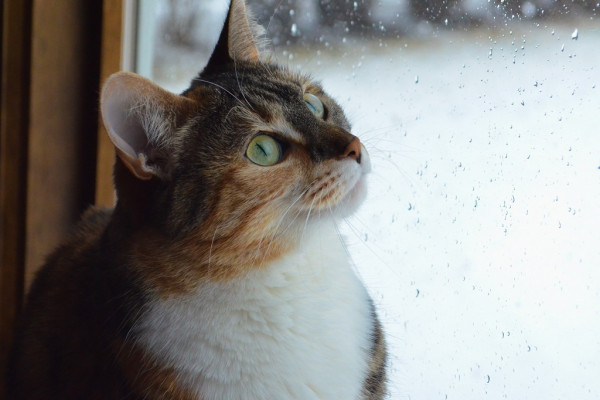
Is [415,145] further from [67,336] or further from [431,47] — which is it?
[67,336]

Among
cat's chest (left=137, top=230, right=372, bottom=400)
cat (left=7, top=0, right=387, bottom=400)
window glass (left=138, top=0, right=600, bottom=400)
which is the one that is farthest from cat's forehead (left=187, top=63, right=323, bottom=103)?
cat's chest (left=137, top=230, right=372, bottom=400)

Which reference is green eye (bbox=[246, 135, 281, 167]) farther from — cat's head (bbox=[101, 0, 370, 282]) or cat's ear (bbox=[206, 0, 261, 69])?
cat's ear (bbox=[206, 0, 261, 69])

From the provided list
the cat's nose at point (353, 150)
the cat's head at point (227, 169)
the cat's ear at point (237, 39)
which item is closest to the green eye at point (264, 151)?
the cat's head at point (227, 169)

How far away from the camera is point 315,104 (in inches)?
43.2

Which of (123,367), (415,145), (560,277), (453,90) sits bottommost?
(123,367)

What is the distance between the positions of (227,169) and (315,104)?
9.3 inches

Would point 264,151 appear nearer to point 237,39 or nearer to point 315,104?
point 315,104

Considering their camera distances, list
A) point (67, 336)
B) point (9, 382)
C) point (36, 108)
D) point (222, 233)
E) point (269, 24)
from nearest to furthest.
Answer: point (222, 233)
point (67, 336)
point (9, 382)
point (269, 24)
point (36, 108)

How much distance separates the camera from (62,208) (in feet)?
6.17

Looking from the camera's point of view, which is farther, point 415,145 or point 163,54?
point 163,54

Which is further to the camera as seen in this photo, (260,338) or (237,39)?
(237,39)

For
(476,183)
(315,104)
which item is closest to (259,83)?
(315,104)

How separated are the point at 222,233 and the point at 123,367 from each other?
270mm

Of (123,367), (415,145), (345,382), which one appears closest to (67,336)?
(123,367)
